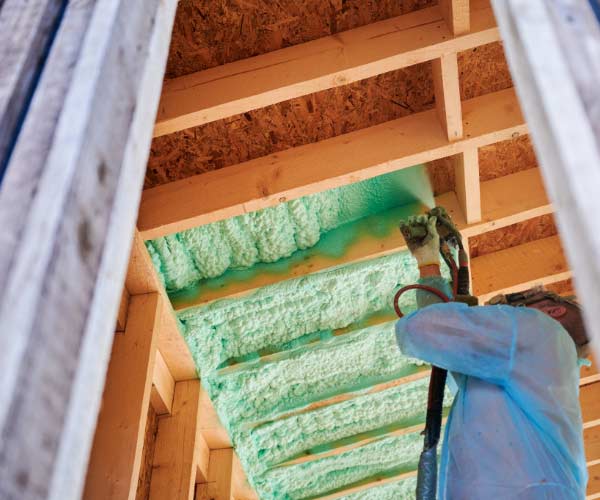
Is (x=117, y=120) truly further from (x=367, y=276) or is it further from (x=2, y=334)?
(x=367, y=276)

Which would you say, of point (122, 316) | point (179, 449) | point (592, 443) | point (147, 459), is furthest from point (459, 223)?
point (592, 443)

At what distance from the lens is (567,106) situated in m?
0.67

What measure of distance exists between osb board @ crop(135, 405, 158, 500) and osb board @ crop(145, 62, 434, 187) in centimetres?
110

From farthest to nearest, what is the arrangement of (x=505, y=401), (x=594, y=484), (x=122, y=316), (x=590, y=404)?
(x=594, y=484), (x=590, y=404), (x=122, y=316), (x=505, y=401)

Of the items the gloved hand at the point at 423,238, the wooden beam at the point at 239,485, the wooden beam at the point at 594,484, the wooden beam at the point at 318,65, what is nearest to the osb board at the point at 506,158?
the gloved hand at the point at 423,238

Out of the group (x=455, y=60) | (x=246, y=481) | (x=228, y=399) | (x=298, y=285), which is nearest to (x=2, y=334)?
(x=455, y=60)

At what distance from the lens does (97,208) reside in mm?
704

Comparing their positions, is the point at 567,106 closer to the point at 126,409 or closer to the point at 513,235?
the point at 126,409

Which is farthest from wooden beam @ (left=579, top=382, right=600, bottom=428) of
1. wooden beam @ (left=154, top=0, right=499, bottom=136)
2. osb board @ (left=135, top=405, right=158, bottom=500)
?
wooden beam @ (left=154, top=0, right=499, bottom=136)

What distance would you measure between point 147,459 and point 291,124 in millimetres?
1564

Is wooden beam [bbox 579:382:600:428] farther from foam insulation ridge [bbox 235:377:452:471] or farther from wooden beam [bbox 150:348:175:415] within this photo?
wooden beam [bbox 150:348:175:415]

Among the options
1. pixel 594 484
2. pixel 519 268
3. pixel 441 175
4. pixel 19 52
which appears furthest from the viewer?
pixel 594 484

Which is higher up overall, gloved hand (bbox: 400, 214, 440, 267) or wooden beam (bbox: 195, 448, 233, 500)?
gloved hand (bbox: 400, 214, 440, 267)

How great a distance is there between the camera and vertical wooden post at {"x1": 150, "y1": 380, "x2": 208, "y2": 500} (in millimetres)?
2936
